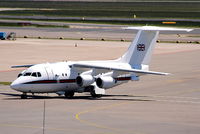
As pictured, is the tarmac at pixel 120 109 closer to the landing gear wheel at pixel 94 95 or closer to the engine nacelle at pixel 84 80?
the landing gear wheel at pixel 94 95

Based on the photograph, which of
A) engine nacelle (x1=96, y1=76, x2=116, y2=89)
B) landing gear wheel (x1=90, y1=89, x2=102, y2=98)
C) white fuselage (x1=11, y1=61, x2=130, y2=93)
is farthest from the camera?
landing gear wheel (x1=90, y1=89, x2=102, y2=98)

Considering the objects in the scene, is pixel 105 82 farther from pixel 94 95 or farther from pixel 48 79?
pixel 48 79

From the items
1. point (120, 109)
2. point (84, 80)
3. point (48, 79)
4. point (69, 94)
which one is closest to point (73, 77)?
point (84, 80)

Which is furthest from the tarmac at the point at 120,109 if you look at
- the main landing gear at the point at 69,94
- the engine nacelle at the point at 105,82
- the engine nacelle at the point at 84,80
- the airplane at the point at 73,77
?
the engine nacelle at the point at 84,80

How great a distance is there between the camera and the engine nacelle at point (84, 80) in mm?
46922

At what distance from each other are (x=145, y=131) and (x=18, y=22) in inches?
4301

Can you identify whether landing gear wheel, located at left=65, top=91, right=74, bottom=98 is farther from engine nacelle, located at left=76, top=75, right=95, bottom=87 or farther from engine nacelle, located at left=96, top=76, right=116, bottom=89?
engine nacelle, located at left=96, top=76, right=116, bottom=89

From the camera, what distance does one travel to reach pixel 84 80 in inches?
1845

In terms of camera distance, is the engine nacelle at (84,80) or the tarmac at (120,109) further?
the engine nacelle at (84,80)

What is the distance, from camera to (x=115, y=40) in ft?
349

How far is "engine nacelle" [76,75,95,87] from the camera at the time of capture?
46922 mm

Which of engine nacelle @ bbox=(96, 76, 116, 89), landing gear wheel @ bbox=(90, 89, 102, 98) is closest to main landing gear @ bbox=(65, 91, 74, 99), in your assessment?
landing gear wheel @ bbox=(90, 89, 102, 98)

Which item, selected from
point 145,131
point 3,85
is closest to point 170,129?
point 145,131

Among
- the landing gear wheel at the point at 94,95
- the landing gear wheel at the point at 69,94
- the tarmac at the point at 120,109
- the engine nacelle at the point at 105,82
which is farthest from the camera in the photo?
the landing gear wheel at the point at 94,95
